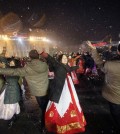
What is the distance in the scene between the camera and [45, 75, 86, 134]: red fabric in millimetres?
5469

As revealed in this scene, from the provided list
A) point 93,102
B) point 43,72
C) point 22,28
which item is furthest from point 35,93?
point 22,28

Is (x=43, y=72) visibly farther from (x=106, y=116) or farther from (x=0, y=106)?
(x=106, y=116)

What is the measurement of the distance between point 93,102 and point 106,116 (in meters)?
1.73

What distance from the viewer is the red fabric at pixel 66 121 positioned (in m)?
5.47

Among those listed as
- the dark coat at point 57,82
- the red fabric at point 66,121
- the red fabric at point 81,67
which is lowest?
the red fabric at point 81,67

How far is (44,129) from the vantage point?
231 inches

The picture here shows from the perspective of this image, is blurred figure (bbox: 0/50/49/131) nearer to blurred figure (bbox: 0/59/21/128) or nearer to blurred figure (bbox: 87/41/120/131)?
blurred figure (bbox: 0/59/21/128)

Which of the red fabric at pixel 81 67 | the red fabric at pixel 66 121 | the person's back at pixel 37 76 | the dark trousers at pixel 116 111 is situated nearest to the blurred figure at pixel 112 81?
the dark trousers at pixel 116 111

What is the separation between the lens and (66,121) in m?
5.47

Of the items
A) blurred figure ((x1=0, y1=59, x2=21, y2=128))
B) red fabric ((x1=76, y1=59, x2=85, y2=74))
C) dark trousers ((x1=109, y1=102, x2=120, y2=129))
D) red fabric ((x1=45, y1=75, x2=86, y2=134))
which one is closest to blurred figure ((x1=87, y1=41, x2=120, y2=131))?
dark trousers ((x1=109, y1=102, x2=120, y2=129))

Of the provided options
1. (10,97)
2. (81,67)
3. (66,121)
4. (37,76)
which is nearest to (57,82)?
(37,76)

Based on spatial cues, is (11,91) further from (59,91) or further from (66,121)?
(66,121)

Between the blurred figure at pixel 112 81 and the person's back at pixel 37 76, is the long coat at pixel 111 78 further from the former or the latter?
the person's back at pixel 37 76

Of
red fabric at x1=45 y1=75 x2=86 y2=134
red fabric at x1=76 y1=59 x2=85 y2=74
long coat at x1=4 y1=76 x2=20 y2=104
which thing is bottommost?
red fabric at x1=76 y1=59 x2=85 y2=74
